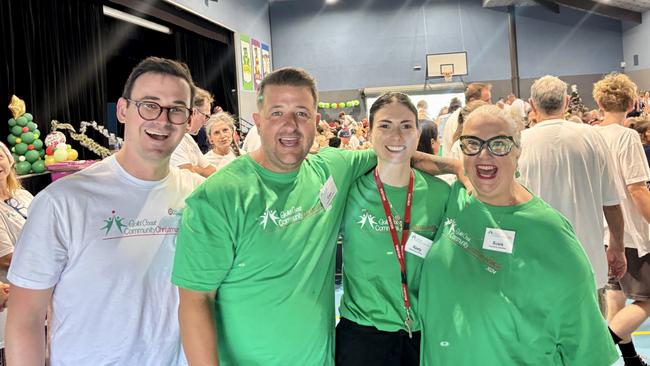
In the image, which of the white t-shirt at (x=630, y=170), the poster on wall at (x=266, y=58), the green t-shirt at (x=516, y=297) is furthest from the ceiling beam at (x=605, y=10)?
the green t-shirt at (x=516, y=297)

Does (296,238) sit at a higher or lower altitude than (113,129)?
lower

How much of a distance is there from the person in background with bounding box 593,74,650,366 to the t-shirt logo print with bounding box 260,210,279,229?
7.87 feet

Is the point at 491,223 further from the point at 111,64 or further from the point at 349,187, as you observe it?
the point at 111,64

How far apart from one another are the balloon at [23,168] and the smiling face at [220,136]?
93.8 inches

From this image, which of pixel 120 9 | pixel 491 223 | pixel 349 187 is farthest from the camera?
pixel 120 9

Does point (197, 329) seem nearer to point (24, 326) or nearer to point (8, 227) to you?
point (24, 326)

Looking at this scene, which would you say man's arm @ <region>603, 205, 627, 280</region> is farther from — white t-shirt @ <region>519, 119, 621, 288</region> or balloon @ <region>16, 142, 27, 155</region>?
balloon @ <region>16, 142, 27, 155</region>

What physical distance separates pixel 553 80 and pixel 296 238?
2005 millimetres

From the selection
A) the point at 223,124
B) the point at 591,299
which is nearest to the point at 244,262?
the point at 591,299

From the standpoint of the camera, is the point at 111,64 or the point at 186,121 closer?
the point at 186,121

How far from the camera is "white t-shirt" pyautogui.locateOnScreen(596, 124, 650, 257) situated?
2998mm

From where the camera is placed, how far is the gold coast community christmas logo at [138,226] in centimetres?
145

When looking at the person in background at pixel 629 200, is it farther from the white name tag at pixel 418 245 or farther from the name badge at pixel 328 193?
the name badge at pixel 328 193

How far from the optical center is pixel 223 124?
4383 millimetres
